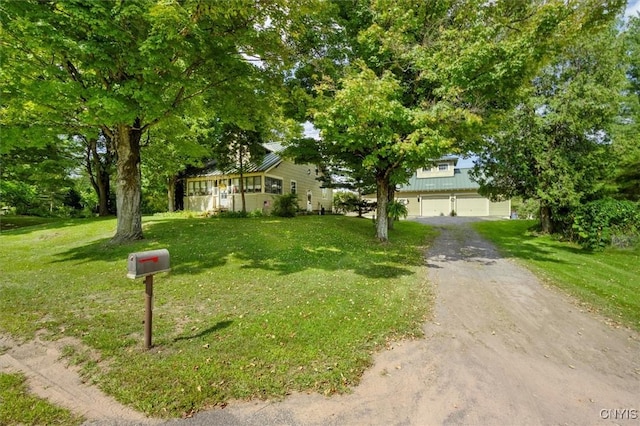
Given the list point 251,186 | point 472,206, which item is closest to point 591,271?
point 251,186

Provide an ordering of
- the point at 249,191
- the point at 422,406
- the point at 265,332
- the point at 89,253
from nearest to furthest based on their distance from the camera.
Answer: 1. the point at 422,406
2. the point at 265,332
3. the point at 89,253
4. the point at 249,191

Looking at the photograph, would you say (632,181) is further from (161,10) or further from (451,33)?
(161,10)

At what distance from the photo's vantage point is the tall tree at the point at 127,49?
7.46m

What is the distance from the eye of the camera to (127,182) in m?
11.5

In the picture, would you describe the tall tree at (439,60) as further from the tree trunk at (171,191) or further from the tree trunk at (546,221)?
the tree trunk at (171,191)

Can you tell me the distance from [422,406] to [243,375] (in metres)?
2.11

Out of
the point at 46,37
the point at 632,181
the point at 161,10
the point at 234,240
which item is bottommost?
the point at 234,240

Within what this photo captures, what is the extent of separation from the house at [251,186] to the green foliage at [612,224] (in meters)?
18.1

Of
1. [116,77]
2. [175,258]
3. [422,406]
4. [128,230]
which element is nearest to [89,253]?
[128,230]

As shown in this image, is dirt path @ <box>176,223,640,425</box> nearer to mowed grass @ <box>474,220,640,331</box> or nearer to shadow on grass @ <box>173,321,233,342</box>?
mowed grass @ <box>474,220,640,331</box>

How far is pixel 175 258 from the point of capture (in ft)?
31.5

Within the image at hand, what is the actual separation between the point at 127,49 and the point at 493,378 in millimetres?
10669

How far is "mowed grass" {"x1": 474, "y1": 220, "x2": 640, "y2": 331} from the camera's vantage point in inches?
263

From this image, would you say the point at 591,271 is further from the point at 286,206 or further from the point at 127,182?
the point at 286,206
